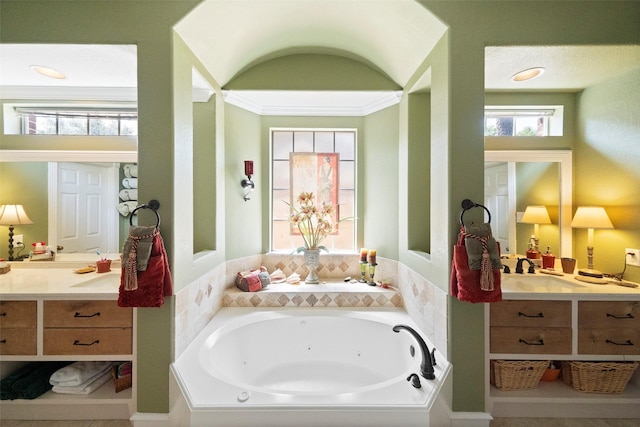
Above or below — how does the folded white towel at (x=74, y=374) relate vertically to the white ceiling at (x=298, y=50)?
below

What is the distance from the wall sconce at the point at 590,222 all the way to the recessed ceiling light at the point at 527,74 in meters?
1.08

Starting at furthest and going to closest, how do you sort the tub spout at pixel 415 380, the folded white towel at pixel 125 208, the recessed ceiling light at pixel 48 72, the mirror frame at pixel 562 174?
the mirror frame at pixel 562 174 < the folded white towel at pixel 125 208 < the recessed ceiling light at pixel 48 72 < the tub spout at pixel 415 380

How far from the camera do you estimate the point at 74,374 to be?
1.63 metres

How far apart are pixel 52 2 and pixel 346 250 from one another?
2657 millimetres

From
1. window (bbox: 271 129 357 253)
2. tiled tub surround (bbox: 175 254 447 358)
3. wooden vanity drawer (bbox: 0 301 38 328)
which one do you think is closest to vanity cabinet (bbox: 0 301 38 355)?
wooden vanity drawer (bbox: 0 301 38 328)

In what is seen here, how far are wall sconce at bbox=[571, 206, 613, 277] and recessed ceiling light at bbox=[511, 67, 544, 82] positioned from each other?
1082 mm

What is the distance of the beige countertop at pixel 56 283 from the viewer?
1537 millimetres

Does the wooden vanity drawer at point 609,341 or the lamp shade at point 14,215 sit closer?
the wooden vanity drawer at point 609,341

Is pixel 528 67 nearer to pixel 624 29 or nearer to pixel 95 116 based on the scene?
pixel 624 29

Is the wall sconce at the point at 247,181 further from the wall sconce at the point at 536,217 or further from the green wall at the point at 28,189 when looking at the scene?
the wall sconce at the point at 536,217

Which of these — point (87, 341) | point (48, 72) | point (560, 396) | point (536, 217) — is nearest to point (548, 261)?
point (536, 217)

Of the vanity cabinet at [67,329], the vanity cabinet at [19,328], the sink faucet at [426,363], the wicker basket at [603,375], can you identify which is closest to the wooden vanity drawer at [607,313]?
the wicker basket at [603,375]

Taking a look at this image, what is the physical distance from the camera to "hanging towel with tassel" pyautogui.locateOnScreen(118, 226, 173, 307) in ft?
4.44

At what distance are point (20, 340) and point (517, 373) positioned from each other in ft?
9.69
